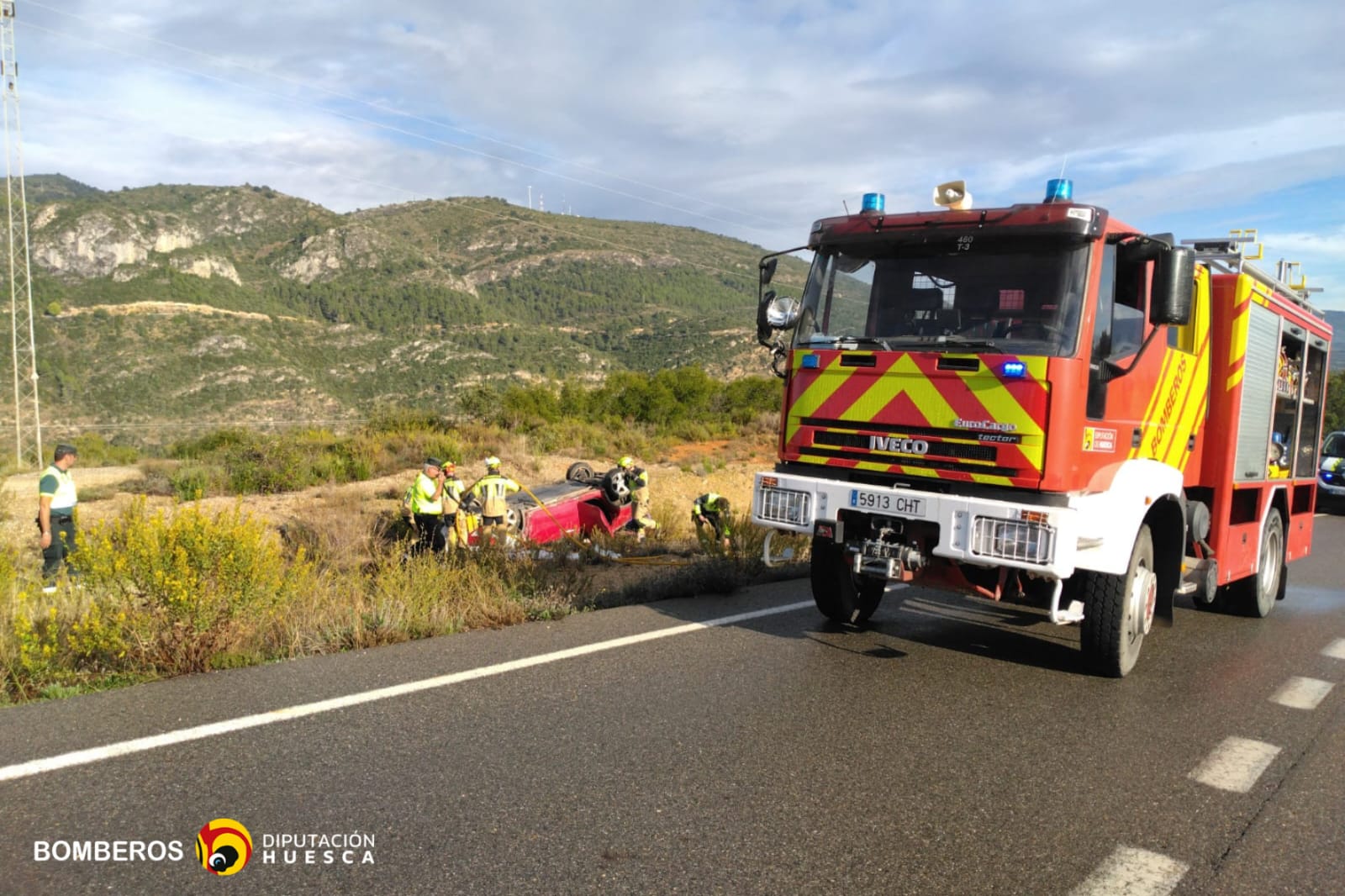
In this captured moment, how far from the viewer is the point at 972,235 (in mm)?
6145

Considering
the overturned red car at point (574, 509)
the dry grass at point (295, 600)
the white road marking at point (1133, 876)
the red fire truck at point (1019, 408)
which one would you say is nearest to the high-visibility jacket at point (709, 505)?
the dry grass at point (295, 600)

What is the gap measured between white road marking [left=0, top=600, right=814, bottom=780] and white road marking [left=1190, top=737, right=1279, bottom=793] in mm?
3323

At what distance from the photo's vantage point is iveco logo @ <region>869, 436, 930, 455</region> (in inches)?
237

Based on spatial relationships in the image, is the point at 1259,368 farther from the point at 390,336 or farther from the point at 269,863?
the point at 390,336

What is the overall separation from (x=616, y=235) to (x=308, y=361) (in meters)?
56.6

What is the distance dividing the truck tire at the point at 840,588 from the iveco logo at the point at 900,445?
977 mm

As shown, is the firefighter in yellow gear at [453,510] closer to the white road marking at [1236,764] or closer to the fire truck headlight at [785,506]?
the fire truck headlight at [785,506]

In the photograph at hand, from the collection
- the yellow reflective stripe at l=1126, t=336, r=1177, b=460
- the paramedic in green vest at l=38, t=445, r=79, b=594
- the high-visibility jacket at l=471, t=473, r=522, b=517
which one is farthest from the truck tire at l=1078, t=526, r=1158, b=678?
the paramedic in green vest at l=38, t=445, r=79, b=594

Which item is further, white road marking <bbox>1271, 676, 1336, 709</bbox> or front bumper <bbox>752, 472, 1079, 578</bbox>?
white road marking <bbox>1271, 676, 1336, 709</bbox>

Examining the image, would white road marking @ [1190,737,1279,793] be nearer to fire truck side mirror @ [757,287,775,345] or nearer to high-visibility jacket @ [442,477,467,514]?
fire truck side mirror @ [757,287,775,345]

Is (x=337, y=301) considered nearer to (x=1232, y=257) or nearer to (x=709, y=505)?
(x=709, y=505)

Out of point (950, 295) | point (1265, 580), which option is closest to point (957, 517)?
point (950, 295)

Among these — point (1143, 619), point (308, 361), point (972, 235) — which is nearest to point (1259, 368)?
point (1143, 619)

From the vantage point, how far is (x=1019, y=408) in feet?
18.4
